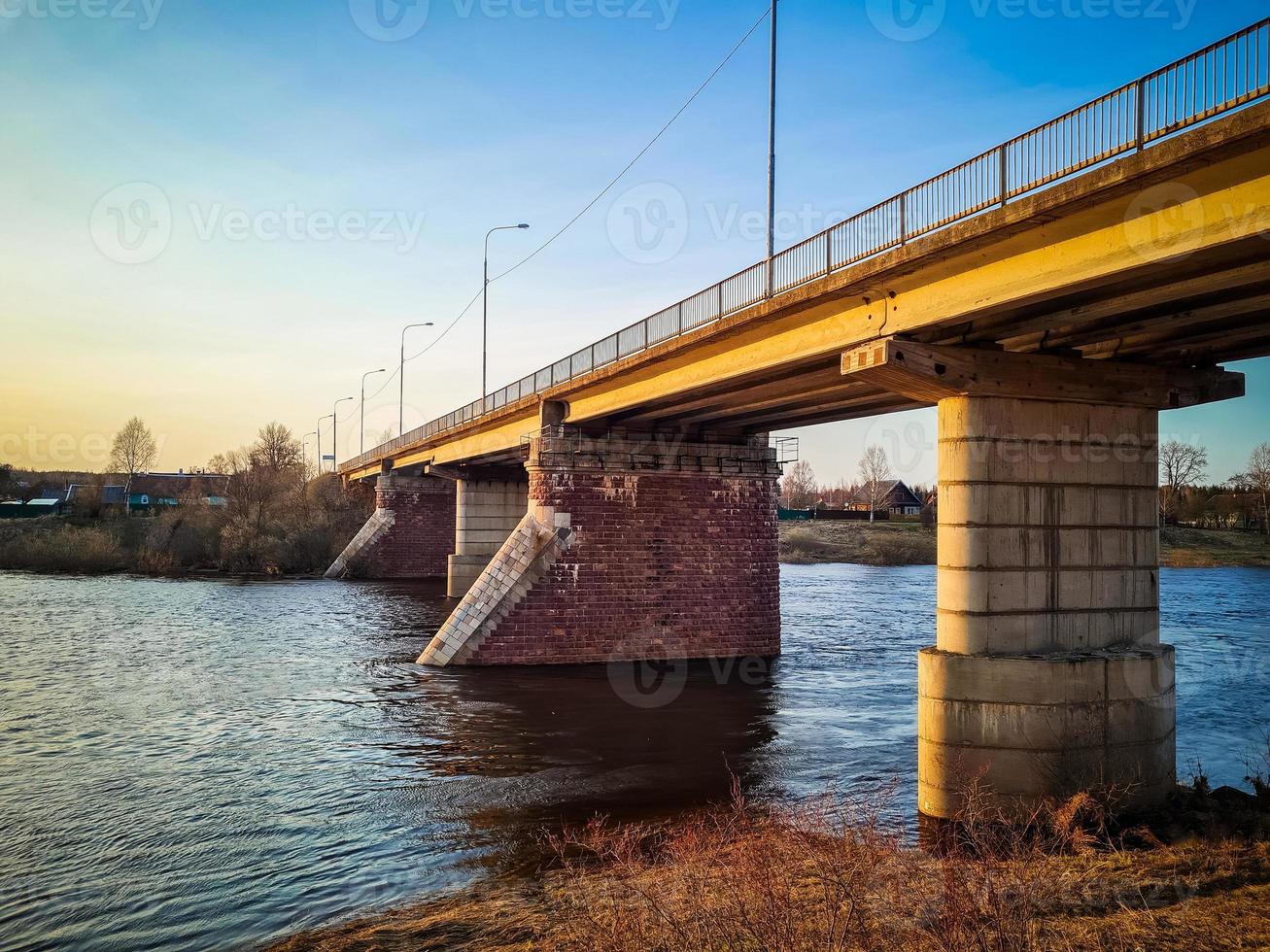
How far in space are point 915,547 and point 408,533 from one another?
43658mm

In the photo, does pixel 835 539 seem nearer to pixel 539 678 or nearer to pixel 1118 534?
pixel 539 678

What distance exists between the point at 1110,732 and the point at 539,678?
558 inches

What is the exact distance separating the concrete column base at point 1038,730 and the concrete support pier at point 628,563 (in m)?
13.5

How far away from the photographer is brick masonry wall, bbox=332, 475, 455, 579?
181 ft

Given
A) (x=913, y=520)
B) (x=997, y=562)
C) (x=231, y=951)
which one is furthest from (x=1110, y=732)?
(x=913, y=520)

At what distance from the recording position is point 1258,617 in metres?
35.3

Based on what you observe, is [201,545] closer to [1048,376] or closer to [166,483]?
[1048,376]

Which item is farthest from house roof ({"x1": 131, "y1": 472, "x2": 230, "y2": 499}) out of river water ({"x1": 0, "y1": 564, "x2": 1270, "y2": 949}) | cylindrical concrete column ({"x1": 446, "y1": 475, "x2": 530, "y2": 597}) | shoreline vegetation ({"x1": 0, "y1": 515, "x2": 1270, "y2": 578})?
river water ({"x1": 0, "y1": 564, "x2": 1270, "y2": 949})

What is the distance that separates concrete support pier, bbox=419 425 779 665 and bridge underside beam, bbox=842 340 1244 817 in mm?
12659

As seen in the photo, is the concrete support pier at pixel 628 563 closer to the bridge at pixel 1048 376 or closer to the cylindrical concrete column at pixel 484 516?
the bridge at pixel 1048 376

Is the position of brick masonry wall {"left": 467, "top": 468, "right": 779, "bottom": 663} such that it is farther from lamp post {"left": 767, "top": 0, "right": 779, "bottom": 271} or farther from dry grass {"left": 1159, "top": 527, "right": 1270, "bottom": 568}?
dry grass {"left": 1159, "top": 527, "right": 1270, "bottom": 568}

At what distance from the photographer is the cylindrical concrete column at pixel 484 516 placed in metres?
43.0

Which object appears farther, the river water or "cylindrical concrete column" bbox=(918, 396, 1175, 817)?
"cylindrical concrete column" bbox=(918, 396, 1175, 817)

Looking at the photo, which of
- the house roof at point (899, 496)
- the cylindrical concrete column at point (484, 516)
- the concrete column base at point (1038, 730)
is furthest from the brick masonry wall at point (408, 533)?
the house roof at point (899, 496)
